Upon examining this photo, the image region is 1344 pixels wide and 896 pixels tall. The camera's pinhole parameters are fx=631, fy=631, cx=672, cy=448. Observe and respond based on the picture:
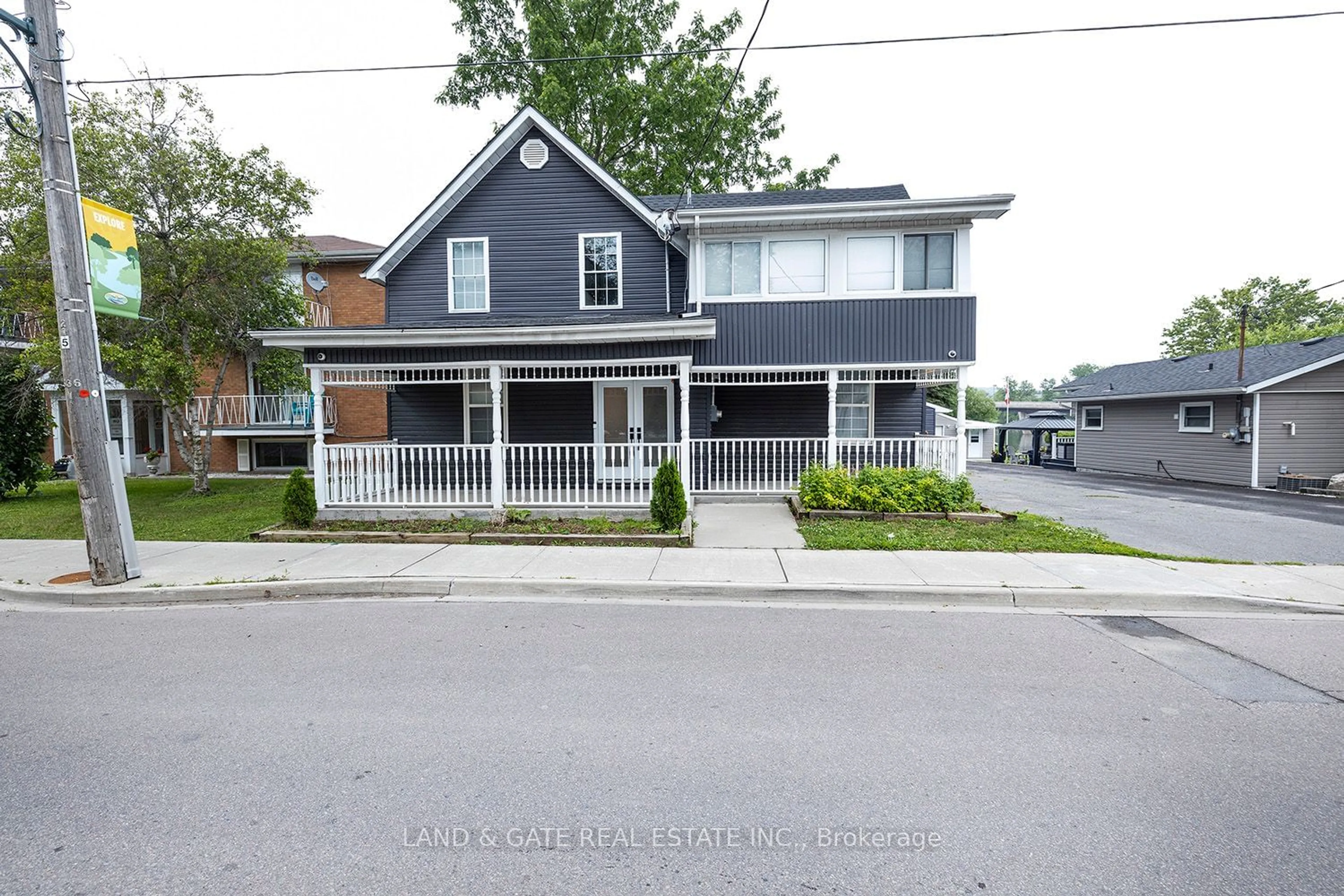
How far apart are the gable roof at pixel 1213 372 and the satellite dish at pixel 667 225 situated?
1783 centimetres

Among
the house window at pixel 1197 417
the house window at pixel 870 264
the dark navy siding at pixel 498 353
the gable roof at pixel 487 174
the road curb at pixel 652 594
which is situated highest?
the gable roof at pixel 487 174

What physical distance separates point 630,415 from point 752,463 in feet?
9.53

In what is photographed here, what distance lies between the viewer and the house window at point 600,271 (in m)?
13.9

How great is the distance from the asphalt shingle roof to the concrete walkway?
6.81 m

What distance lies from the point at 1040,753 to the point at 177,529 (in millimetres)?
12387

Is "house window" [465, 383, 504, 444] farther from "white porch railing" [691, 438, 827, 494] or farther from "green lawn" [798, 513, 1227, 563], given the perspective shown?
"green lawn" [798, 513, 1227, 563]

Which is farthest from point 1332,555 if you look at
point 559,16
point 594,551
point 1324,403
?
point 559,16

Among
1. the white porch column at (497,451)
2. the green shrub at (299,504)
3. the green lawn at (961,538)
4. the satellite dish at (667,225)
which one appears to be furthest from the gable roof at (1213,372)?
the green shrub at (299,504)

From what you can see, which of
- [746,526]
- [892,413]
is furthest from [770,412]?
[746,526]

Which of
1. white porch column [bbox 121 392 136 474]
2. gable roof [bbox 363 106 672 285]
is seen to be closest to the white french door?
gable roof [bbox 363 106 672 285]

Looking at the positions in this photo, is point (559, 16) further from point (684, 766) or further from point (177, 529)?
point (684, 766)

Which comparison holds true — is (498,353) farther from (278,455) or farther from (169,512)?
(278,455)

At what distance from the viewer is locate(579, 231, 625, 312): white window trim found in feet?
45.5

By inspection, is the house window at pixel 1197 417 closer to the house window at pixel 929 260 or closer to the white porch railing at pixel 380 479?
the house window at pixel 929 260
